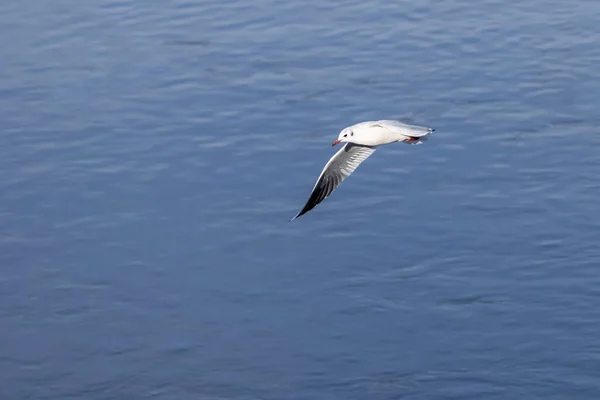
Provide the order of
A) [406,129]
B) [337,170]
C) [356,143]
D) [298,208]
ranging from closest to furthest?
[406,129]
[356,143]
[337,170]
[298,208]

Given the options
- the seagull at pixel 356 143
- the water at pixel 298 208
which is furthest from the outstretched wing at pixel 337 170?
the water at pixel 298 208

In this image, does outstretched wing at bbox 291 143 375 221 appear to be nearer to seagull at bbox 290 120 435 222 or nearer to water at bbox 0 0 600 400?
seagull at bbox 290 120 435 222

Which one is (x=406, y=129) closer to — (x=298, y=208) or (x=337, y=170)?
(x=337, y=170)

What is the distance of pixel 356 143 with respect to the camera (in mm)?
14352

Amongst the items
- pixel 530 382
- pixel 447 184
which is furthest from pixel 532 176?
pixel 530 382

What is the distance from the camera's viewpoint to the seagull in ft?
45.5

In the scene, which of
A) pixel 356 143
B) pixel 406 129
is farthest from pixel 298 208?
pixel 406 129

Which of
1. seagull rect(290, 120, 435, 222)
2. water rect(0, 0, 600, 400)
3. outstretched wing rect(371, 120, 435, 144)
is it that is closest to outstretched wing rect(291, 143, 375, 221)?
seagull rect(290, 120, 435, 222)

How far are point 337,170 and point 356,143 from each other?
1.43 ft

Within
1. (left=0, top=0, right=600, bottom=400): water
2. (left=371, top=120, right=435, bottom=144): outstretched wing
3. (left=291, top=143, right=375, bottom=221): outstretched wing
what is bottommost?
(left=0, top=0, right=600, bottom=400): water

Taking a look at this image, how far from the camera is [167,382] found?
1559 cm

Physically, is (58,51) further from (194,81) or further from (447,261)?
(447,261)

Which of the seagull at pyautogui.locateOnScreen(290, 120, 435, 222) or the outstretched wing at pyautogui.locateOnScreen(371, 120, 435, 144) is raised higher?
the outstretched wing at pyautogui.locateOnScreen(371, 120, 435, 144)

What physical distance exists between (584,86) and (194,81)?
700 centimetres
